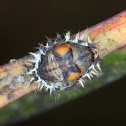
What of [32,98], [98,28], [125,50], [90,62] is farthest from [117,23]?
[32,98]

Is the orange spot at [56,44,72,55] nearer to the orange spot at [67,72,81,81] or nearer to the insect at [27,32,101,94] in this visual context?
the insect at [27,32,101,94]

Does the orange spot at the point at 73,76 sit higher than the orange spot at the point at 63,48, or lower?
lower

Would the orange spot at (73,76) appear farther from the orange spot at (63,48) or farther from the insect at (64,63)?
the orange spot at (63,48)

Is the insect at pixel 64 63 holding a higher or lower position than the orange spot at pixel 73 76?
higher

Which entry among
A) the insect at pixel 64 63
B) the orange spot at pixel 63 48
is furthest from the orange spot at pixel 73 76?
the orange spot at pixel 63 48

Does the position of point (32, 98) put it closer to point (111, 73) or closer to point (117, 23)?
point (111, 73)

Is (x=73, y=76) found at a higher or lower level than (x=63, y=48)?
lower

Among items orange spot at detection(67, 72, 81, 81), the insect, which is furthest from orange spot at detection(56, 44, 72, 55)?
orange spot at detection(67, 72, 81, 81)
